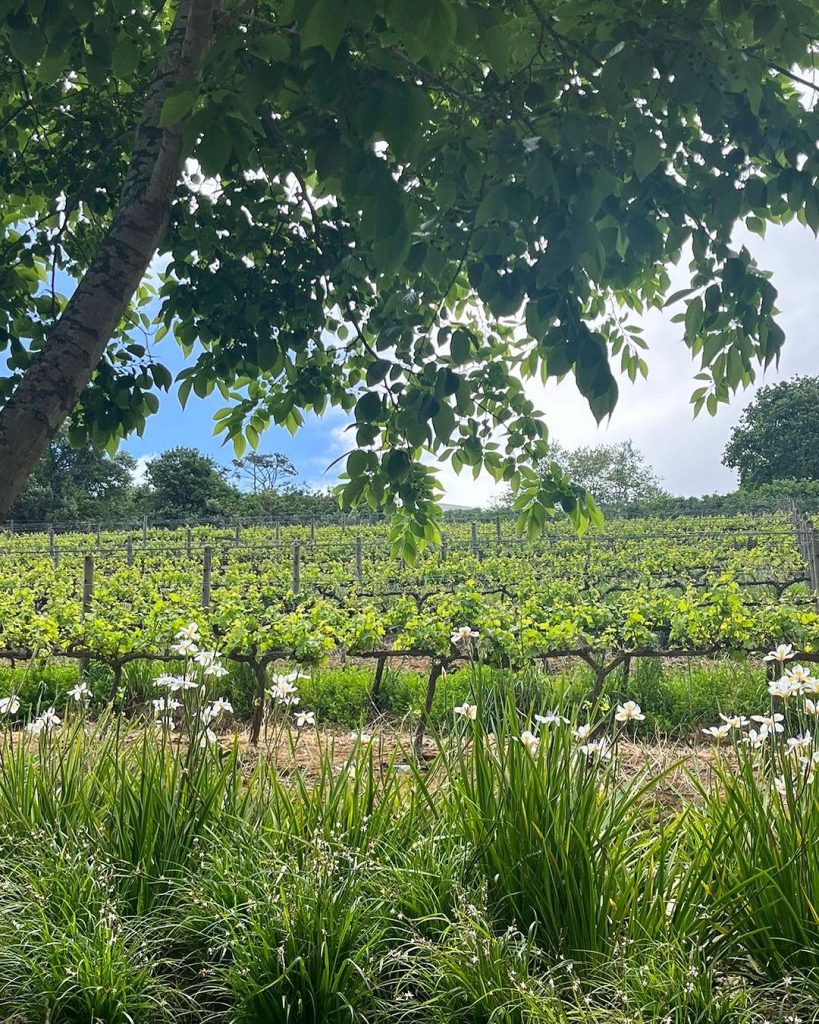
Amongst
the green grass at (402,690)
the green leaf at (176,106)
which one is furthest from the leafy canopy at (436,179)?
the green grass at (402,690)

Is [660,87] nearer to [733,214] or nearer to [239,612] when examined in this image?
[733,214]

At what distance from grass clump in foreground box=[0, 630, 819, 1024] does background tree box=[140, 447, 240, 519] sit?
191 feet

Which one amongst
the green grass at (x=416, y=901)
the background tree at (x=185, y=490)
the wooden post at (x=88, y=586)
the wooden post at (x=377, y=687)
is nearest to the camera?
the green grass at (x=416, y=901)

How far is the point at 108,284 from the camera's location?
2.12 m

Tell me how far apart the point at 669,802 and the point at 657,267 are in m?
3.05

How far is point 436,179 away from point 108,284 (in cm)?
97

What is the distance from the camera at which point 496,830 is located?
2.53 meters

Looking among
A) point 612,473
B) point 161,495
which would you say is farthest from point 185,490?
point 612,473

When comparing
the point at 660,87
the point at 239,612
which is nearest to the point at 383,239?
the point at 660,87

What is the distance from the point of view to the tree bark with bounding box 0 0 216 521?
1.97 m

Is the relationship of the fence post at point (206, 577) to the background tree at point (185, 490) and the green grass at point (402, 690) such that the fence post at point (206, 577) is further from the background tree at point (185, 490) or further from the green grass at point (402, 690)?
the background tree at point (185, 490)

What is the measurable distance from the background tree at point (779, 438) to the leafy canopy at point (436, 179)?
6194cm

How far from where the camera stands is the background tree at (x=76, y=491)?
55.2 metres

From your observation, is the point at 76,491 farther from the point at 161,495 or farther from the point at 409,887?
the point at 409,887
